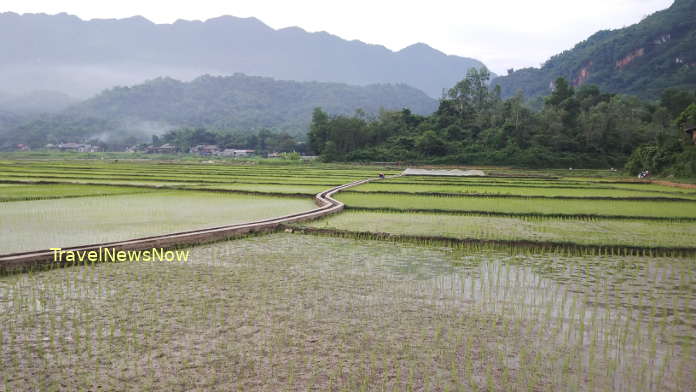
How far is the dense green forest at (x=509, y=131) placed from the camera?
149 feet

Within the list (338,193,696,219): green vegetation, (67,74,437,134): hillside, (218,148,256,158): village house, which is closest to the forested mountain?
(67,74,437,134): hillside

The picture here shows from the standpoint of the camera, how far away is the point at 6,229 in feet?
28.3

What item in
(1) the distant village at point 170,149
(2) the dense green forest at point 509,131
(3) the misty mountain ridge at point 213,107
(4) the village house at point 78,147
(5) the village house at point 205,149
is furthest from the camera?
(3) the misty mountain ridge at point 213,107

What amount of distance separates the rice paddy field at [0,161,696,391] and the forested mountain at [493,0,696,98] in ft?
259

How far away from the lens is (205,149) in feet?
278

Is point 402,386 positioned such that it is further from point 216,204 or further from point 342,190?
point 342,190

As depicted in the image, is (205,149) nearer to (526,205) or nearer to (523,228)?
(526,205)

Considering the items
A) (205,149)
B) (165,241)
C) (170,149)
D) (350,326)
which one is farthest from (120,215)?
(170,149)

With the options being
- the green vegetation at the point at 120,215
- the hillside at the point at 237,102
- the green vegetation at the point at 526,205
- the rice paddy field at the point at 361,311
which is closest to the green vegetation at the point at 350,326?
the rice paddy field at the point at 361,311

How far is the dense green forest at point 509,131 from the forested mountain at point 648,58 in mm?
25845

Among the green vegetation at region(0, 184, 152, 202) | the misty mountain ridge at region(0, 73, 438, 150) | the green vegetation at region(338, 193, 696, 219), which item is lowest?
the green vegetation at region(338, 193, 696, 219)

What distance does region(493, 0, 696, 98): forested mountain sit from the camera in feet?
250

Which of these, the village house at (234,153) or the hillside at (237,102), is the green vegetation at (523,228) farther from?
the hillside at (237,102)

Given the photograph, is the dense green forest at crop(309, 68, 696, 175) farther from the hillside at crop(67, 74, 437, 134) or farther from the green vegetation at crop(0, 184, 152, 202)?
the hillside at crop(67, 74, 437, 134)
